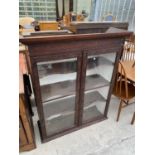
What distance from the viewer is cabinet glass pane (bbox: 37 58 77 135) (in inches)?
50.2

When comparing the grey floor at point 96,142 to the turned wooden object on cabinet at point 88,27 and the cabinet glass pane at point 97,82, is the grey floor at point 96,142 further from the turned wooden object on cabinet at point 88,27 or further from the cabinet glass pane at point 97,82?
the turned wooden object on cabinet at point 88,27

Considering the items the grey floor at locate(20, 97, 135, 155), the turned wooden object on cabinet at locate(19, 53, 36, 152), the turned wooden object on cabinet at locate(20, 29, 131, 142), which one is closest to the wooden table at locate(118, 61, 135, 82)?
the turned wooden object on cabinet at locate(20, 29, 131, 142)

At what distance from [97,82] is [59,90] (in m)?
0.46

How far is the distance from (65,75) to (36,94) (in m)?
0.35

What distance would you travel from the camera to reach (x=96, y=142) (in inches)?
62.9

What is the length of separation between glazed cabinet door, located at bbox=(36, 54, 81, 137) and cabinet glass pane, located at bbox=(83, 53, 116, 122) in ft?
0.58

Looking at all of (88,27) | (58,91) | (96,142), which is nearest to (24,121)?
(58,91)

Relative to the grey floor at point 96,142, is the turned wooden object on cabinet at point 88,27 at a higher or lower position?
higher

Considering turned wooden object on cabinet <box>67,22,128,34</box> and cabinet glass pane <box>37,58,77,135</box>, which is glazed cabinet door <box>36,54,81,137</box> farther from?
turned wooden object on cabinet <box>67,22,128,34</box>

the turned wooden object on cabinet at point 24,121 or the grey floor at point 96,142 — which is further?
the grey floor at point 96,142

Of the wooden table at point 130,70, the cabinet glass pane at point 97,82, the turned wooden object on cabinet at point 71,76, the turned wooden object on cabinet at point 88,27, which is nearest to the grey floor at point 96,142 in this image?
the turned wooden object on cabinet at point 71,76

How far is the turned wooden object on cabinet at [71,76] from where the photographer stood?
1064mm
